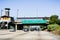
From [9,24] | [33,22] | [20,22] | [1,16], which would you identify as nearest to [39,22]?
[33,22]

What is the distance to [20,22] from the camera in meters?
107

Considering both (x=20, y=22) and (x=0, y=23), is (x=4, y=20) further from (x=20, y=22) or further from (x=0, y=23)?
(x=20, y=22)

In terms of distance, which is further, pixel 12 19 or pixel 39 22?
pixel 12 19

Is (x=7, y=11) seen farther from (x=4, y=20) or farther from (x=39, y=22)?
(x=39, y=22)

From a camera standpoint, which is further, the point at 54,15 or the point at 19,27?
the point at 19,27

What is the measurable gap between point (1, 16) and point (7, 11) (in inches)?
277

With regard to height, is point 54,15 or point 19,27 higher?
point 54,15

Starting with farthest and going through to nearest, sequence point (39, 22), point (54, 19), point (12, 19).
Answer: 1. point (12, 19)
2. point (39, 22)
3. point (54, 19)

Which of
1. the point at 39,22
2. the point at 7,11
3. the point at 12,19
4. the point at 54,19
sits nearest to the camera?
the point at 54,19

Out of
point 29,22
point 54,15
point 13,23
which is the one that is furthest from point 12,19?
point 54,15

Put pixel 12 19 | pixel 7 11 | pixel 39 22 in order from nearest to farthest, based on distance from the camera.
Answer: pixel 39 22 < pixel 12 19 < pixel 7 11

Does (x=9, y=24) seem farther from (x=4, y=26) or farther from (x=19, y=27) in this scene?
(x=19, y=27)

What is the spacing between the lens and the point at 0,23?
11025 centimetres

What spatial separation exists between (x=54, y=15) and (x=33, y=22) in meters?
22.5
